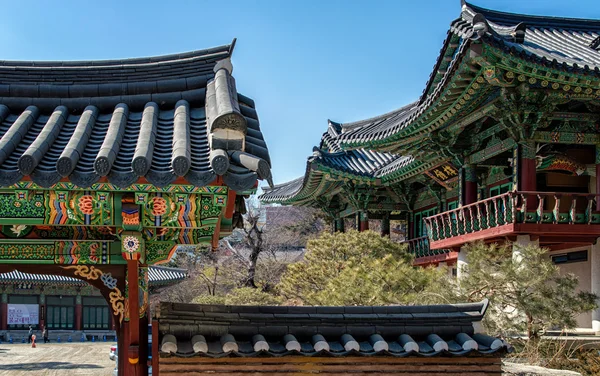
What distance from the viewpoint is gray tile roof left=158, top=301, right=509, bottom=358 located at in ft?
18.1

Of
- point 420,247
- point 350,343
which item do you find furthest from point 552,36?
point 350,343

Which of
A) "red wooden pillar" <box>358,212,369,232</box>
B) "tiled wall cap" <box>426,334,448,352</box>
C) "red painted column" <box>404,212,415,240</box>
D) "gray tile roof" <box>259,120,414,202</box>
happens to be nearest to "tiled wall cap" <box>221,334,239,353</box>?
"tiled wall cap" <box>426,334,448,352</box>

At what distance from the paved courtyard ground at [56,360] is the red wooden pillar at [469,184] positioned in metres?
16.8

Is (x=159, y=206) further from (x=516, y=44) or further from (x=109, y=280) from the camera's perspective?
(x=516, y=44)

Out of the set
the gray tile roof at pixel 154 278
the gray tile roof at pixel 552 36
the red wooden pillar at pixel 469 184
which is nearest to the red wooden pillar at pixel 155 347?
the gray tile roof at pixel 552 36

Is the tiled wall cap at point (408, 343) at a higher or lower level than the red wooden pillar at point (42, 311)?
higher

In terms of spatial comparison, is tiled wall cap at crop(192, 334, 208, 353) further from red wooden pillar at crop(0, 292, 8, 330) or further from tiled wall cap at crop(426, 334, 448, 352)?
red wooden pillar at crop(0, 292, 8, 330)

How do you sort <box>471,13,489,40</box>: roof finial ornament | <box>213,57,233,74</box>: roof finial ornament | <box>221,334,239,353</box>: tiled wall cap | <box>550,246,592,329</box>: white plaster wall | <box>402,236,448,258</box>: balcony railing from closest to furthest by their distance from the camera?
<box>221,334,239,353</box>: tiled wall cap
<box>213,57,233,74</box>: roof finial ornament
<box>471,13,489,40</box>: roof finial ornament
<box>550,246,592,329</box>: white plaster wall
<box>402,236,448,258</box>: balcony railing

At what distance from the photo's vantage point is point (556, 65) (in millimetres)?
12180

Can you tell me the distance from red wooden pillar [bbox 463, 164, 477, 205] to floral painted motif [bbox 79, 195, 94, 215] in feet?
41.4

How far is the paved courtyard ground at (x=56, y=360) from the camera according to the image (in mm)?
27669

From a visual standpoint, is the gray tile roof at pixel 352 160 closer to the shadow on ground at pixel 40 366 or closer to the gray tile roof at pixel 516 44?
the gray tile roof at pixel 516 44

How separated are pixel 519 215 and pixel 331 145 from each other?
12839 mm

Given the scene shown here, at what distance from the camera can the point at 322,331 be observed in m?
5.89
